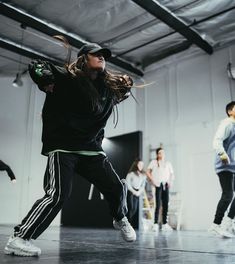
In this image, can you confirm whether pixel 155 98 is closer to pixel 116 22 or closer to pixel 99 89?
pixel 116 22

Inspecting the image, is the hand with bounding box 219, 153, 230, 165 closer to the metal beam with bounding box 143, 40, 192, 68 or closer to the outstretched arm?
the outstretched arm

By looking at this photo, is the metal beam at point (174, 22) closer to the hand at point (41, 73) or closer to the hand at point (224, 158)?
the hand at point (224, 158)

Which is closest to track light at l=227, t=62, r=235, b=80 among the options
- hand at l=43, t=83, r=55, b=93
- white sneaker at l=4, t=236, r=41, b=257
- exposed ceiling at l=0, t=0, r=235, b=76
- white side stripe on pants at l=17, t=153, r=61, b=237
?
exposed ceiling at l=0, t=0, r=235, b=76

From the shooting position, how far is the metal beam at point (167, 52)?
710cm

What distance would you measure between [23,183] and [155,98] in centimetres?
361

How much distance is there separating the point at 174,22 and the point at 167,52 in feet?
5.07

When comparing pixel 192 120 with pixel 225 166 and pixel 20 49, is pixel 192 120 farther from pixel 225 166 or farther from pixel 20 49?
pixel 20 49

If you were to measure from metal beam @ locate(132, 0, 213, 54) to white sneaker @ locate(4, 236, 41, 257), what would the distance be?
4.43m

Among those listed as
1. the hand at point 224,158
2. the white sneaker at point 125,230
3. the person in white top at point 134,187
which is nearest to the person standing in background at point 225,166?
the hand at point 224,158

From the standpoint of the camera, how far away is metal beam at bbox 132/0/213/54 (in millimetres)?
5379

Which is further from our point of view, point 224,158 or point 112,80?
point 224,158

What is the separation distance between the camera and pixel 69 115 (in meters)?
1.87

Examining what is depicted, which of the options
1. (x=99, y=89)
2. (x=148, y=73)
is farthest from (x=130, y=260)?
(x=148, y=73)

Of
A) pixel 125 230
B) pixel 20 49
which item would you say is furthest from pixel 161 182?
pixel 20 49
